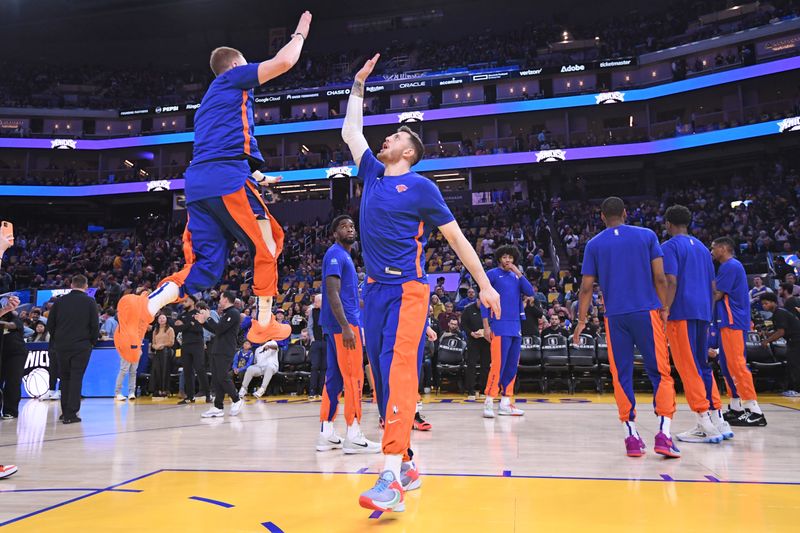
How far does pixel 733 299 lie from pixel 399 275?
472 cm

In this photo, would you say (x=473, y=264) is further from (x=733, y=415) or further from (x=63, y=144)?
(x=63, y=144)

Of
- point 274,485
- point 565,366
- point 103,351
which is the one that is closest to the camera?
point 274,485

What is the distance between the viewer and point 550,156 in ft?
99.7

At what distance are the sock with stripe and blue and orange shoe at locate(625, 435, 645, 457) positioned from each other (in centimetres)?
362

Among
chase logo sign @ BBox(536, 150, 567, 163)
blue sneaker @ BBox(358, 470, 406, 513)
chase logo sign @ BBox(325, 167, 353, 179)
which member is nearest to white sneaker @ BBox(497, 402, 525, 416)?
blue sneaker @ BBox(358, 470, 406, 513)

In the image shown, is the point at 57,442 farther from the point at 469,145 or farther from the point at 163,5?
the point at 163,5

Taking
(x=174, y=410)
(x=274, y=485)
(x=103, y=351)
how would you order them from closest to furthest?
(x=274, y=485) → (x=174, y=410) → (x=103, y=351)

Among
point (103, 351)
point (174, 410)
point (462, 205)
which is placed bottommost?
point (174, 410)

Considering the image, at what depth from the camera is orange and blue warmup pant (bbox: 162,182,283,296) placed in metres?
3.55

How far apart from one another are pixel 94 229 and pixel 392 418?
4001 cm

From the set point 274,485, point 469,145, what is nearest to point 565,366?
point 274,485

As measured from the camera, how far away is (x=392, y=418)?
295 cm

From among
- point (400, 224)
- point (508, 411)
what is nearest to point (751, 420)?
point (508, 411)

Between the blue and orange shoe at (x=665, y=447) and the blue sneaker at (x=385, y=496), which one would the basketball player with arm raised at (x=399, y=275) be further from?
the blue and orange shoe at (x=665, y=447)
